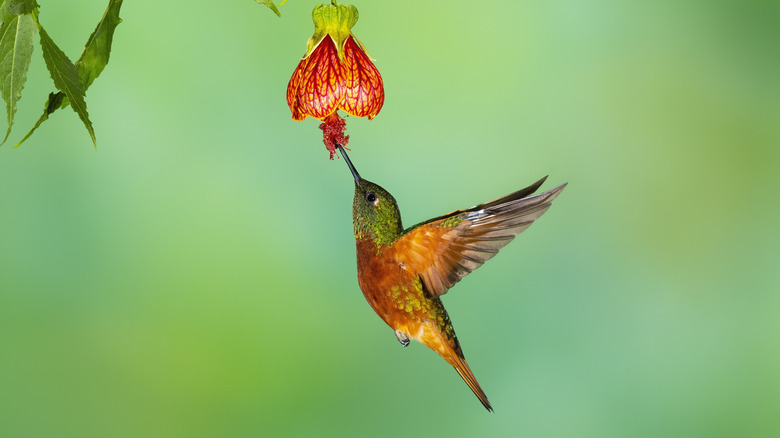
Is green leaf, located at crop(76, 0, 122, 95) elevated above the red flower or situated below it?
above

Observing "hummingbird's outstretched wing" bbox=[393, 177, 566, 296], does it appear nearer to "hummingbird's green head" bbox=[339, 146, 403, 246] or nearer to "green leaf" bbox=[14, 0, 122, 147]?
"hummingbird's green head" bbox=[339, 146, 403, 246]

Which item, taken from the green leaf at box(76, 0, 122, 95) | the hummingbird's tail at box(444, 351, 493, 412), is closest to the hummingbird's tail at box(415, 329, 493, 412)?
the hummingbird's tail at box(444, 351, 493, 412)

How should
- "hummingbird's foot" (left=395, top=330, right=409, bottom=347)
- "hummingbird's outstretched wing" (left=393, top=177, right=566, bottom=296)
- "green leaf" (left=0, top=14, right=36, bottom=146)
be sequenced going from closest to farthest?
"green leaf" (left=0, top=14, right=36, bottom=146) < "hummingbird's outstretched wing" (left=393, top=177, right=566, bottom=296) < "hummingbird's foot" (left=395, top=330, right=409, bottom=347)

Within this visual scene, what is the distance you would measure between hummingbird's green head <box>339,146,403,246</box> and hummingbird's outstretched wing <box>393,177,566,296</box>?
2 centimetres

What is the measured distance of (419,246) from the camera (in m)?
0.89

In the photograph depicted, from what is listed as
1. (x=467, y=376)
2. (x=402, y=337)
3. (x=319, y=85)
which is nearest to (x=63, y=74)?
(x=319, y=85)

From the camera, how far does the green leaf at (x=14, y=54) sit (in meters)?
0.57

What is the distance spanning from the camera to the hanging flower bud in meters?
0.70

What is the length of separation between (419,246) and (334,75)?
0.26m

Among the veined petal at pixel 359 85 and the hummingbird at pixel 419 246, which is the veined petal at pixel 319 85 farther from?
the hummingbird at pixel 419 246

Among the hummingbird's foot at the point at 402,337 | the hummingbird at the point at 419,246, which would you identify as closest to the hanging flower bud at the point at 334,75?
the hummingbird at the point at 419,246

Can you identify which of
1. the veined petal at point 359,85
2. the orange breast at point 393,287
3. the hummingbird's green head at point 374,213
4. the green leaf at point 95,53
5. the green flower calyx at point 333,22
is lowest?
the orange breast at point 393,287

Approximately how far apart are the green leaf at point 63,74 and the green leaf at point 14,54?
10 mm

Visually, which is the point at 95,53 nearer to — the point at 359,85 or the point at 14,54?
the point at 14,54
